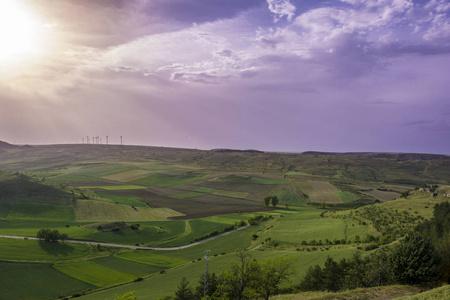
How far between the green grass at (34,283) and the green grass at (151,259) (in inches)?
502

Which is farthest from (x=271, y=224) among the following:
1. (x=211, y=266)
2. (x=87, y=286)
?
(x=87, y=286)

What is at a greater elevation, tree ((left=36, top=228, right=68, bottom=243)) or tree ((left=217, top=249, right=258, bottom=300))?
tree ((left=217, top=249, right=258, bottom=300))

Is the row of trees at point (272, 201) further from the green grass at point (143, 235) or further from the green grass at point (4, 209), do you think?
the green grass at point (4, 209)

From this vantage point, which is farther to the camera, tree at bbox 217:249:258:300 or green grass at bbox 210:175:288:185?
green grass at bbox 210:175:288:185

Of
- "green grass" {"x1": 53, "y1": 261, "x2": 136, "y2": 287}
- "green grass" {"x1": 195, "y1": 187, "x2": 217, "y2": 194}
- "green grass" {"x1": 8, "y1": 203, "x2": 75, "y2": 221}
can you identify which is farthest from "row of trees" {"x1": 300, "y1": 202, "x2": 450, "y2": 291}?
"green grass" {"x1": 195, "y1": 187, "x2": 217, "y2": 194}

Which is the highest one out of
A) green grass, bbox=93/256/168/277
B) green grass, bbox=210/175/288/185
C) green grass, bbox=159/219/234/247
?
green grass, bbox=210/175/288/185

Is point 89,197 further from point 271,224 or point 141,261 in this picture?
point 271,224

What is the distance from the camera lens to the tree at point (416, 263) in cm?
2888

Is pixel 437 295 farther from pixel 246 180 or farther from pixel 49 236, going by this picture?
pixel 246 180

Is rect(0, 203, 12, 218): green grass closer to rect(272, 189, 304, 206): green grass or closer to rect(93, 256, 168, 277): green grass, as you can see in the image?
rect(93, 256, 168, 277): green grass

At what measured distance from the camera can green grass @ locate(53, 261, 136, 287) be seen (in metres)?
47.8

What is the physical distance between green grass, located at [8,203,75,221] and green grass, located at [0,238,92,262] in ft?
85.0

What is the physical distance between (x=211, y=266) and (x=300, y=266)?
1584 centimetres

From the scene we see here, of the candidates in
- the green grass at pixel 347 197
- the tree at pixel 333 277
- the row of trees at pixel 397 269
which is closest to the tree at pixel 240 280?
the row of trees at pixel 397 269
